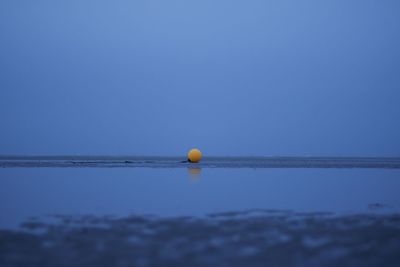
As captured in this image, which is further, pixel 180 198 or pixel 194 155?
pixel 194 155

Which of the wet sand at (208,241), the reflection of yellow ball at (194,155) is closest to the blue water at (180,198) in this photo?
the wet sand at (208,241)

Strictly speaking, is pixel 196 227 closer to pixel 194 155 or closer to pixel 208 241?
pixel 208 241

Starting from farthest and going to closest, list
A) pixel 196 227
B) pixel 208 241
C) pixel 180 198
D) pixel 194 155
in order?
pixel 194 155, pixel 180 198, pixel 196 227, pixel 208 241

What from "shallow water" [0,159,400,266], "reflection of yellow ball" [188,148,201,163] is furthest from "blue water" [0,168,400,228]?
"reflection of yellow ball" [188,148,201,163]

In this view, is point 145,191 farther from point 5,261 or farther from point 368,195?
point 5,261

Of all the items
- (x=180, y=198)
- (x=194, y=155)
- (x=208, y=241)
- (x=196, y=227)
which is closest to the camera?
(x=208, y=241)

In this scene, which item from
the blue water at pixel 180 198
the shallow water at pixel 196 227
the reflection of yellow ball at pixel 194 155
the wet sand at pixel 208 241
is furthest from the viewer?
the reflection of yellow ball at pixel 194 155

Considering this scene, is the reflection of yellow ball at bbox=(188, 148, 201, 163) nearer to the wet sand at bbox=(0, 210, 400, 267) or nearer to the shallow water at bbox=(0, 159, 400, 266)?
the shallow water at bbox=(0, 159, 400, 266)

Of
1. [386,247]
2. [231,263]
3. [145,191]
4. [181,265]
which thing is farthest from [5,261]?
[145,191]

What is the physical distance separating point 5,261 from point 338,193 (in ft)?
44.9

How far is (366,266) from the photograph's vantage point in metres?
8.08

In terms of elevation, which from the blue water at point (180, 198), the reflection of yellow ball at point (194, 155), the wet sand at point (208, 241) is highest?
the reflection of yellow ball at point (194, 155)

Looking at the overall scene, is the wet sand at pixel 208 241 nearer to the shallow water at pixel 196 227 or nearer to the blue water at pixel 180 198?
the shallow water at pixel 196 227

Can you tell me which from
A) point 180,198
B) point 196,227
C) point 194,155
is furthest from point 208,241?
point 194,155
